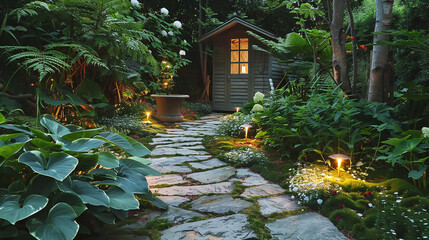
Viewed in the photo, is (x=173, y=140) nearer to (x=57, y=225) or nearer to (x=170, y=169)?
(x=170, y=169)

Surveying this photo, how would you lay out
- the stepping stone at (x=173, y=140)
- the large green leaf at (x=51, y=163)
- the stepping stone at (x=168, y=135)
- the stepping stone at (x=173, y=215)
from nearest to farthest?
the large green leaf at (x=51, y=163), the stepping stone at (x=173, y=215), the stepping stone at (x=173, y=140), the stepping stone at (x=168, y=135)

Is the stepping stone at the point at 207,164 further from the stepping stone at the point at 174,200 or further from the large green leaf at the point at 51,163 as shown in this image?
the large green leaf at the point at 51,163

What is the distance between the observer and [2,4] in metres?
3.10

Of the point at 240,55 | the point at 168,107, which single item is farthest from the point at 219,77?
the point at 168,107

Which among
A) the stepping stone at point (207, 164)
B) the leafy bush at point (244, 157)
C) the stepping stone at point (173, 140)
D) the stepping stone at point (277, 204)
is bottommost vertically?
the stepping stone at point (207, 164)

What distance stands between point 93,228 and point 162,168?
5.12 feet

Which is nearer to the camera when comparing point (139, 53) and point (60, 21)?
point (60, 21)

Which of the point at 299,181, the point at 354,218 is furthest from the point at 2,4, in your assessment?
the point at 354,218

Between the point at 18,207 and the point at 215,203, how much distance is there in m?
1.38

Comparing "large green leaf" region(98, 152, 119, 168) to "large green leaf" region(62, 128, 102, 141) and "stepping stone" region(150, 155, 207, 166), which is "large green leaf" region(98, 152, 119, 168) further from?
"stepping stone" region(150, 155, 207, 166)

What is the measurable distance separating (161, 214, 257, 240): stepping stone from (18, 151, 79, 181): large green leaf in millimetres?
701

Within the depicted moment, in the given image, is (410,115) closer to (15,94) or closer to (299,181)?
(299,181)

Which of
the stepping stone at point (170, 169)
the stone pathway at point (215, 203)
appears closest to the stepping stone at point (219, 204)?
the stone pathway at point (215, 203)

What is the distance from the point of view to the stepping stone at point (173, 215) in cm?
212
